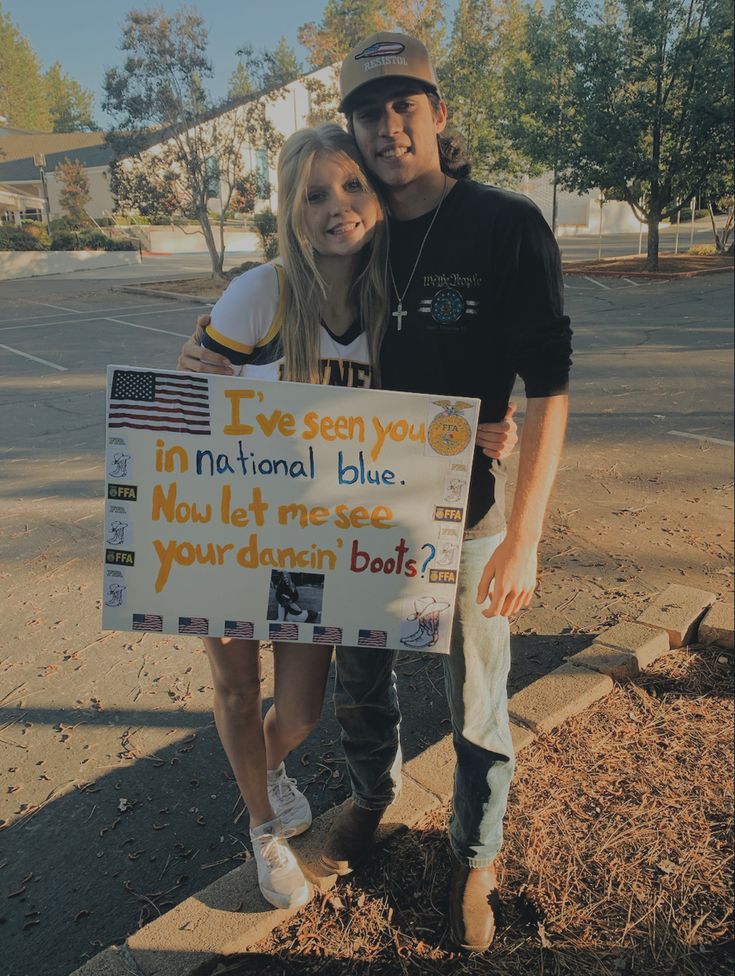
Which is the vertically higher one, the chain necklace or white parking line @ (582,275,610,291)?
white parking line @ (582,275,610,291)

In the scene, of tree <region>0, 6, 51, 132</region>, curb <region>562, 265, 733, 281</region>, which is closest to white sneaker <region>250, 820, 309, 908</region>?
curb <region>562, 265, 733, 281</region>

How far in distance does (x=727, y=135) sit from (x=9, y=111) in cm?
6203

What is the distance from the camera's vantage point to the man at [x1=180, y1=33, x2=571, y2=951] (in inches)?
77.7

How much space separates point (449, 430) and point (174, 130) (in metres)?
26.1

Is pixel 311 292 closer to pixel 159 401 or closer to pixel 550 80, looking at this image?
pixel 159 401

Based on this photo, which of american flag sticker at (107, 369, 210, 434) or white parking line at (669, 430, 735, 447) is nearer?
american flag sticker at (107, 369, 210, 434)

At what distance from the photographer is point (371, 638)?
82.4 inches

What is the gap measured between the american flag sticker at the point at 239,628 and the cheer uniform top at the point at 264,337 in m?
0.63

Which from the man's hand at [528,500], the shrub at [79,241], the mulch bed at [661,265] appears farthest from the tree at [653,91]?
the man's hand at [528,500]

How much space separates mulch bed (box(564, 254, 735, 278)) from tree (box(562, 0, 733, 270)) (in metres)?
2.57

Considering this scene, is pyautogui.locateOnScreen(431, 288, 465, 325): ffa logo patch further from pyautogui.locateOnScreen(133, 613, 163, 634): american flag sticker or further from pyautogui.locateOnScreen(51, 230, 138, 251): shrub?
pyautogui.locateOnScreen(51, 230, 138, 251): shrub

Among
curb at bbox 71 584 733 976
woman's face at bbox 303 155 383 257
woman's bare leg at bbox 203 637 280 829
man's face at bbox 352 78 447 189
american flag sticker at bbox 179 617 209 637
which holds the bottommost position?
curb at bbox 71 584 733 976

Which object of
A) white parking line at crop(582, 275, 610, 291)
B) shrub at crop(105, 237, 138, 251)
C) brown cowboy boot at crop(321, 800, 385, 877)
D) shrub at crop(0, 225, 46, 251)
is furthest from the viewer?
shrub at crop(105, 237, 138, 251)

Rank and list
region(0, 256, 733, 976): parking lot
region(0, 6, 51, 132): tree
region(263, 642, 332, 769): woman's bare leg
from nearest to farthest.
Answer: region(263, 642, 332, 769): woman's bare leg, region(0, 256, 733, 976): parking lot, region(0, 6, 51, 132): tree
